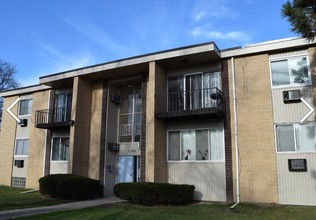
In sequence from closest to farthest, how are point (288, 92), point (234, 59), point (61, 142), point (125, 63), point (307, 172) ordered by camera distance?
point (307, 172) → point (288, 92) → point (234, 59) → point (125, 63) → point (61, 142)

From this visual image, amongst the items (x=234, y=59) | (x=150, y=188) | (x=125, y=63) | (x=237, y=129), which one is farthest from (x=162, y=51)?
(x=150, y=188)

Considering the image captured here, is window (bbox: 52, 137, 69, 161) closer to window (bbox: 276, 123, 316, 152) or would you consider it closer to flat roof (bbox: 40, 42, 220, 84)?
flat roof (bbox: 40, 42, 220, 84)

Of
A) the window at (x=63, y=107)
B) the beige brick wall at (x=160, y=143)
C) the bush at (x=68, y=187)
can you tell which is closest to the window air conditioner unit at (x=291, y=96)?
the beige brick wall at (x=160, y=143)

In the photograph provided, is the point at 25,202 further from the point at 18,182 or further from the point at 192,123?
the point at 192,123

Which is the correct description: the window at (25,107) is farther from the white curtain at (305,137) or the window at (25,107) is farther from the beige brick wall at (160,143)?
the white curtain at (305,137)

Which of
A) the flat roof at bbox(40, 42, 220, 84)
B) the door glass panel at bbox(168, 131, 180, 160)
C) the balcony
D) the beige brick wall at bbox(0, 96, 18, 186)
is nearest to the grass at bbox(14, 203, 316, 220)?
the door glass panel at bbox(168, 131, 180, 160)

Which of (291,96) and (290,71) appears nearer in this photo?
(291,96)

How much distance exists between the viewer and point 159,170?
49.5 ft

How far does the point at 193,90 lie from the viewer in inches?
617

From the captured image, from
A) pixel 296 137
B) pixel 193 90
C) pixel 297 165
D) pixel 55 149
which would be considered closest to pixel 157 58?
pixel 193 90

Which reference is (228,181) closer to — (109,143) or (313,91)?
(313,91)

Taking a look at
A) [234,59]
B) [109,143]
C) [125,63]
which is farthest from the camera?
[109,143]

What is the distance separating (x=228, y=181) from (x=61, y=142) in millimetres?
10322

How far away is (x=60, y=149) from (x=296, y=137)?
1294 cm
